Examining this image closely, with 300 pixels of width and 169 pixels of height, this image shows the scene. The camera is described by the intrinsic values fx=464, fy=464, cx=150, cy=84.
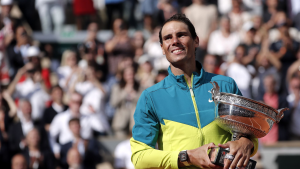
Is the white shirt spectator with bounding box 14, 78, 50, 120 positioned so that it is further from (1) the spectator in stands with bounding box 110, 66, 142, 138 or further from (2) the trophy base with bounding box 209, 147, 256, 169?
(2) the trophy base with bounding box 209, 147, 256, 169

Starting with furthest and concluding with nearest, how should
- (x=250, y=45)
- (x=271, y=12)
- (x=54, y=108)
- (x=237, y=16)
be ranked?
(x=271, y=12), (x=237, y=16), (x=250, y=45), (x=54, y=108)

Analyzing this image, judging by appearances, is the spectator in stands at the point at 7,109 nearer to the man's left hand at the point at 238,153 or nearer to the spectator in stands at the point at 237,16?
the spectator in stands at the point at 237,16

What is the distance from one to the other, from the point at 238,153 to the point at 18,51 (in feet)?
27.2

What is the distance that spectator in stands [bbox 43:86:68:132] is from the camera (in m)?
8.25

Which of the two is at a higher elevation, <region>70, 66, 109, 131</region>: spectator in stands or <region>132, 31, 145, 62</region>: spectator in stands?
<region>132, 31, 145, 62</region>: spectator in stands

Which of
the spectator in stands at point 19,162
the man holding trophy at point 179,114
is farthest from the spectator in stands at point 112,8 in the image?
the man holding trophy at point 179,114

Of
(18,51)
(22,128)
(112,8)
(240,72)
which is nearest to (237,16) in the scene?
(240,72)

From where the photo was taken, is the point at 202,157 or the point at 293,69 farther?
the point at 293,69

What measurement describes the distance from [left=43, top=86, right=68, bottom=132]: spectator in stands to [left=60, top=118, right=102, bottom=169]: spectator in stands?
2.68 ft

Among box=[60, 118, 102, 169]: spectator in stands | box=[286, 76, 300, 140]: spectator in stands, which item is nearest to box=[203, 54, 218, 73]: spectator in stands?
box=[286, 76, 300, 140]: spectator in stands

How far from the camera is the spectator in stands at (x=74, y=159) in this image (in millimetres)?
7242

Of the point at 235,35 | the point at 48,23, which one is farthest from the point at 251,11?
the point at 48,23

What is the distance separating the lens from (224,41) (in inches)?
380

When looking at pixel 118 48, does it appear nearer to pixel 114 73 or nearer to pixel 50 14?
pixel 114 73
